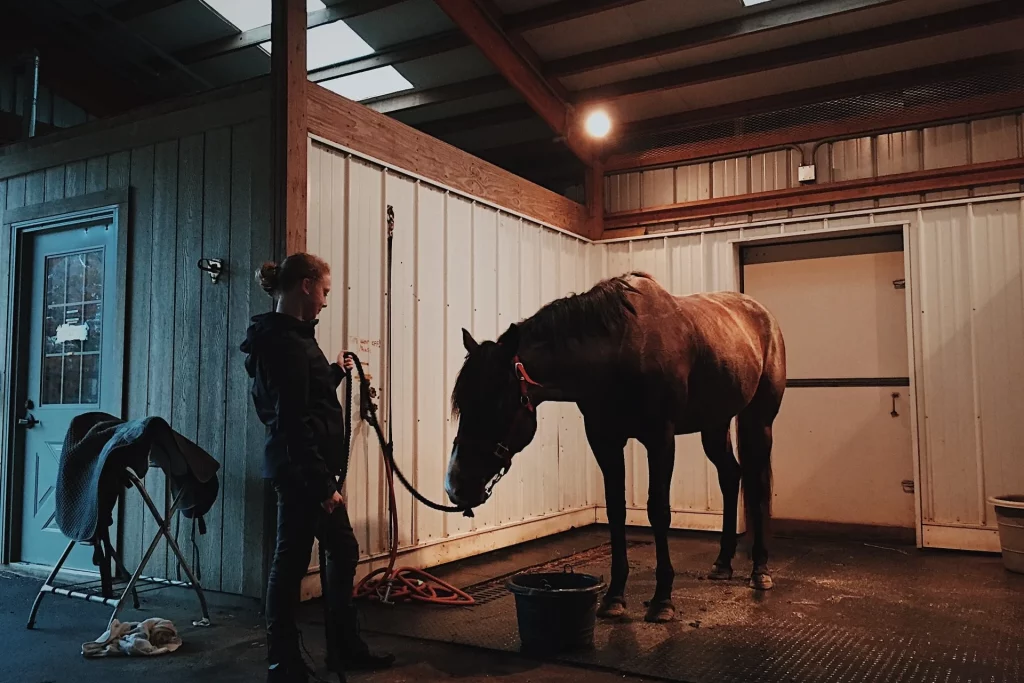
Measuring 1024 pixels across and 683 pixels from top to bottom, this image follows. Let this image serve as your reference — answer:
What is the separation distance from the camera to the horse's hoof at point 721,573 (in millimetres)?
4461

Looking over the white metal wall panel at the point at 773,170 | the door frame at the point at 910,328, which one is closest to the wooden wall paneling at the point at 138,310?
the white metal wall panel at the point at 773,170

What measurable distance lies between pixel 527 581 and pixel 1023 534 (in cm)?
333

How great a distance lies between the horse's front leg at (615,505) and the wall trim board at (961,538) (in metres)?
3.03

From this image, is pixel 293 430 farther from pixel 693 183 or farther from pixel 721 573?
pixel 693 183

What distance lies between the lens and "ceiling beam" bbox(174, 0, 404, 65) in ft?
17.3

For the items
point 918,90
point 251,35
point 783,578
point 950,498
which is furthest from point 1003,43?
point 251,35

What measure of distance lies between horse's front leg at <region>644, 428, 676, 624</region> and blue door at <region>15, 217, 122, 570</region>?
3202mm

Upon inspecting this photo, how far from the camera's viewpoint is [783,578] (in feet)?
14.8

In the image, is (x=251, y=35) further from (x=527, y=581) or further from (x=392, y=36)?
(x=527, y=581)

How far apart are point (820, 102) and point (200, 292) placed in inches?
192

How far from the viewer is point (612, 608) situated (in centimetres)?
358

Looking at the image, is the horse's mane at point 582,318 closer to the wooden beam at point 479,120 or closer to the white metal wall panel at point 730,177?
the white metal wall panel at point 730,177

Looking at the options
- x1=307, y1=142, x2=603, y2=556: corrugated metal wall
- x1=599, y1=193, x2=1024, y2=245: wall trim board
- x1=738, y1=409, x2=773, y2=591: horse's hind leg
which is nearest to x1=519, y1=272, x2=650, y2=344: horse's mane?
x1=307, y1=142, x2=603, y2=556: corrugated metal wall

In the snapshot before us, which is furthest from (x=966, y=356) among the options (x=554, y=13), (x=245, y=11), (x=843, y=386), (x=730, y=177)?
(x=245, y=11)
